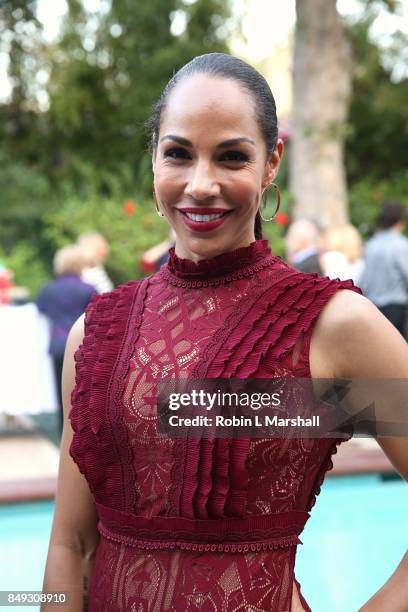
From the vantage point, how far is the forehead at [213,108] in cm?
142

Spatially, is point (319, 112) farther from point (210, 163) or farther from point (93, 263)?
point (210, 163)

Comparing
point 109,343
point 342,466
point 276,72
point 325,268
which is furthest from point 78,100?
point 109,343

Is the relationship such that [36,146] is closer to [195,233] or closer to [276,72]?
[276,72]

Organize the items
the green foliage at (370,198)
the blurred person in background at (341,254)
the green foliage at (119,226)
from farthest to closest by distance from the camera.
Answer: the green foliage at (370,198) < the green foliage at (119,226) < the blurred person in background at (341,254)

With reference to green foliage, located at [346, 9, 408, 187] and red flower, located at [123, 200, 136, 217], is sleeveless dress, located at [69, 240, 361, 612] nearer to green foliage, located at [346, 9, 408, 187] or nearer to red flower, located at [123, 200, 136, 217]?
red flower, located at [123, 200, 136, 217]

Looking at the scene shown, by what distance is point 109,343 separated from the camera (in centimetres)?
153

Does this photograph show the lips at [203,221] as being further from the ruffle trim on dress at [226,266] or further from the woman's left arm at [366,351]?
the woman's left arm at [366,351]

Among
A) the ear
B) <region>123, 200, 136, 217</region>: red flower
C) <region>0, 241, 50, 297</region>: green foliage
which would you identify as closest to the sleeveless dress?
the ear

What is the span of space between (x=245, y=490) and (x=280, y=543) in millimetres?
110

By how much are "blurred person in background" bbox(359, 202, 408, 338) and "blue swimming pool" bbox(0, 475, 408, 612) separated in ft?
4.42

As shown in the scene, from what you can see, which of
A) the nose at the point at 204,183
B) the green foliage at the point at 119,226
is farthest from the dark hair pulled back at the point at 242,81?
the green foliage at the point at 119,226

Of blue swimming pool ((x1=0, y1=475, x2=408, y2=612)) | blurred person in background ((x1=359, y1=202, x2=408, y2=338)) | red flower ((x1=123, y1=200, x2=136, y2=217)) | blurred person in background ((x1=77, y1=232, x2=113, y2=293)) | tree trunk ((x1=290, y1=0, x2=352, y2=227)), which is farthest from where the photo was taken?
red flower ((x1=123, y1=200, x2=136, y2=217))

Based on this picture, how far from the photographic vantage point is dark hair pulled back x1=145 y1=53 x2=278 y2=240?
1466 millimetres

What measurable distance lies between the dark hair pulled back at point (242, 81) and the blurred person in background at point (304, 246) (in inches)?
177
